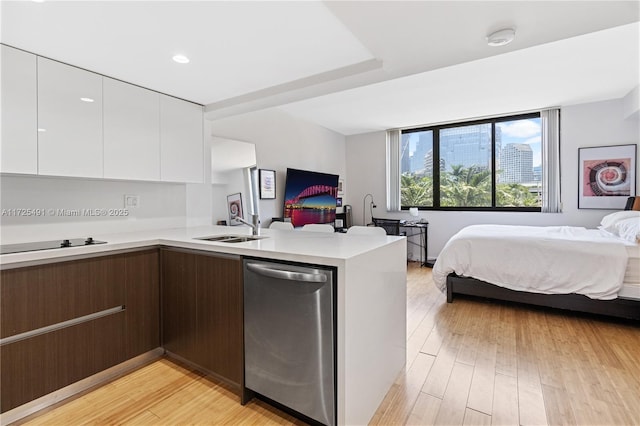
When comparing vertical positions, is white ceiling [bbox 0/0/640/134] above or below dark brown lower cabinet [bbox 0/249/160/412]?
above

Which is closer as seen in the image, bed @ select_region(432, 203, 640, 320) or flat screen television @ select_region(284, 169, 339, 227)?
bed @ select_region(432, 203, 640, 320)

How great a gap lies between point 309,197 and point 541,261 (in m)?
3.04

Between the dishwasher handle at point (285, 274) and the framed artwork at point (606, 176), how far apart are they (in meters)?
4.77

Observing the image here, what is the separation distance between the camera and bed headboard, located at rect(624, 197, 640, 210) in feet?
12.0

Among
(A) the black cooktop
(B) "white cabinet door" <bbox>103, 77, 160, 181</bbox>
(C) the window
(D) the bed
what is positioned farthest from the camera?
Answer: (C) the window

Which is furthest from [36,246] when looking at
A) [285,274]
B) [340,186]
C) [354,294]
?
[340,186]

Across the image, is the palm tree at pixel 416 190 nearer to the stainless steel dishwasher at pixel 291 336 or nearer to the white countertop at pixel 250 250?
the white countertop at pixel 250 250

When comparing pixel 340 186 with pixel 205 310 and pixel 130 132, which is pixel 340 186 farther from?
pixel 205 310

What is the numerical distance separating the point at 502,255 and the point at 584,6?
2.31 metres

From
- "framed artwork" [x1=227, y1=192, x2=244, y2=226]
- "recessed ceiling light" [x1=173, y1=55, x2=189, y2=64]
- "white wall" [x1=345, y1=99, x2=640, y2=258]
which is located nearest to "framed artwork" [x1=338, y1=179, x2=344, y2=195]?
"white wall" [x1=345, y1=99, x2=640, y2=258]

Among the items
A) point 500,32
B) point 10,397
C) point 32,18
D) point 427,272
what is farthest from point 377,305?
point 427,272

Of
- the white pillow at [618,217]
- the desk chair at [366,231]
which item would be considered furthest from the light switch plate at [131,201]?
the white pillow at [618,217]

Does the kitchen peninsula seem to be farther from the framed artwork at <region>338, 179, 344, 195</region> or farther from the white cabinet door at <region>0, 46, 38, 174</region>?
the framed artwork at <region>338, 179, 344, 195</region>

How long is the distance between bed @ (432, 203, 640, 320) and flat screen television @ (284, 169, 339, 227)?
2074 millimetres
